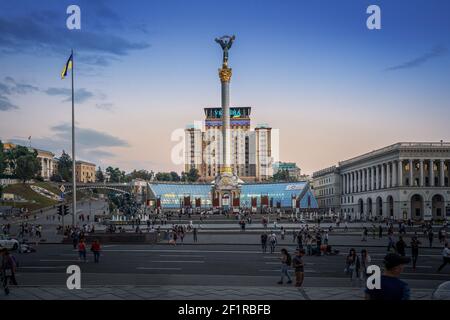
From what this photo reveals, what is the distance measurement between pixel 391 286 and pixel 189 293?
10.8m

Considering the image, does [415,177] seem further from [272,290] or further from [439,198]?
[272,290]

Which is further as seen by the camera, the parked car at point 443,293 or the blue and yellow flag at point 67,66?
the blue and yellow flag at point 67,66

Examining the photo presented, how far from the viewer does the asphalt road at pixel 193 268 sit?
20.7 metres

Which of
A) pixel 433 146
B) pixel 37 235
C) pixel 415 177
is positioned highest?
pixel 433 146

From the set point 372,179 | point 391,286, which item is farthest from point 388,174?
point 391,286

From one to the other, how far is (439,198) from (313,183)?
8510 cm

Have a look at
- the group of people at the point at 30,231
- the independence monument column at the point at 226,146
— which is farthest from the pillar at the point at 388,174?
the group of people at the point at 30,231

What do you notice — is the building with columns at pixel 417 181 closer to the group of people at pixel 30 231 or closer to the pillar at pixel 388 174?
the pillar at pixel 388 174

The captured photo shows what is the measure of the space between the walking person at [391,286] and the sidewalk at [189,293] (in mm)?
9415

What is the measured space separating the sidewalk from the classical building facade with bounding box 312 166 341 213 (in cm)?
12119

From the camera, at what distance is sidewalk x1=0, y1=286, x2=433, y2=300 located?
15359mm

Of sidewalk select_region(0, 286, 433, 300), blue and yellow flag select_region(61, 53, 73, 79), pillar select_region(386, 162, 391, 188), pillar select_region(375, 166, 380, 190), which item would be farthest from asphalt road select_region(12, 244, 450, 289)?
pillar select_region(375, 166, 380, 190)
